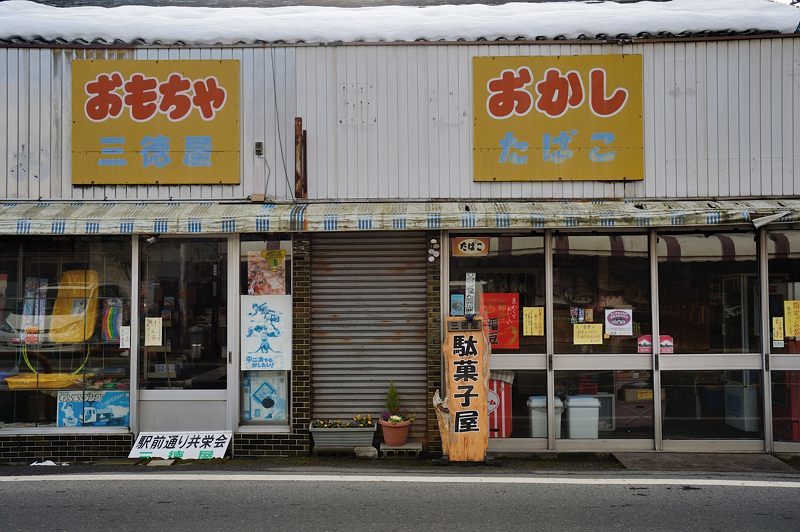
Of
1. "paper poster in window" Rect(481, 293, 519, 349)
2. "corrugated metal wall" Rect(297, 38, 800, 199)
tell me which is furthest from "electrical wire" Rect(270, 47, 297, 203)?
"paper poster in window" Rect(481, 293, 519, 349)

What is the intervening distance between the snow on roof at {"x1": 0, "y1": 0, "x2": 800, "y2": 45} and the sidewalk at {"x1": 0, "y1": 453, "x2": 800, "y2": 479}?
566cm

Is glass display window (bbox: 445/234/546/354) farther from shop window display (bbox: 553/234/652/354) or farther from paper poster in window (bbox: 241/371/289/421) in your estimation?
paper poster in window (bbox: 241/371/289/421)

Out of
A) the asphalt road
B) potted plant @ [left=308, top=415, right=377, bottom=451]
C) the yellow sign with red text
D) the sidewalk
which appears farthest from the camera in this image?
the yellow sign with red text

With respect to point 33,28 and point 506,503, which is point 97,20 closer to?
point 33,28

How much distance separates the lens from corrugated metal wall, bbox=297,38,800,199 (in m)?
8.91

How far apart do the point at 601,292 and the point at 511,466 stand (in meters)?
2.64

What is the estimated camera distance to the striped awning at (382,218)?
8242mm

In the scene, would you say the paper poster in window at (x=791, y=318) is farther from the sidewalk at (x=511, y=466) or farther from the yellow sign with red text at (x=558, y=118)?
the yellow sign with red text at (x=558, y=118)

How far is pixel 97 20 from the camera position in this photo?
9.32 meters

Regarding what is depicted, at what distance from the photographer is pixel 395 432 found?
27.8 ft

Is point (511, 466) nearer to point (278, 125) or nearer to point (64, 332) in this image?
point (278, 125)

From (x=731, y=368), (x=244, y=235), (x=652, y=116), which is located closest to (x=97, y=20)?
(x=244, y=235)

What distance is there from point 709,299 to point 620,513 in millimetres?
3925

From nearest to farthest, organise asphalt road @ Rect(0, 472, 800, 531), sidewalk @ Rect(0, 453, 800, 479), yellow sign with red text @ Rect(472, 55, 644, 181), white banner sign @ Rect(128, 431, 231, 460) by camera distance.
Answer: asphalt road @ Rect(0, 472, 800, 531)
sidewalk @ Rect(0, 453, 800, 479)
white banner sign @ Rect(128, 431, 231, 460)
yellow sign with red text @ Rect(472, 55, 644, 181)
